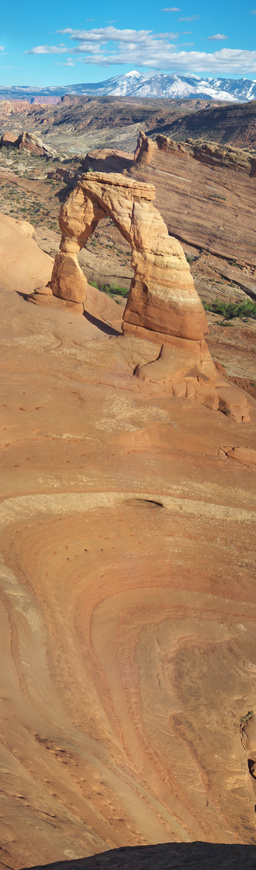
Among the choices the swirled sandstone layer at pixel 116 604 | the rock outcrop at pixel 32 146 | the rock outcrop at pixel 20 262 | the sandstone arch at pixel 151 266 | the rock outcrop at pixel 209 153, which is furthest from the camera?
the rock outcrop at pixel 32 146

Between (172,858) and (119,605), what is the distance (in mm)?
4371

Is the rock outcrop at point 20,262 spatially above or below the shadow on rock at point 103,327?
above

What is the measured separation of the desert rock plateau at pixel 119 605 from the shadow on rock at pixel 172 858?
25 millimetres

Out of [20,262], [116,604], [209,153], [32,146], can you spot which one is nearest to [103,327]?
[20,262]

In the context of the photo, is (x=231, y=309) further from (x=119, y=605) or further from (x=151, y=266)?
(x=119, y=605)

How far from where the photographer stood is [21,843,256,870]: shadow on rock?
381 centimetres

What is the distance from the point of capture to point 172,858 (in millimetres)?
4465

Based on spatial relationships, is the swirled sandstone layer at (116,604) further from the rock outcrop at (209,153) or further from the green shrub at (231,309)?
the rock outcrop at (209,153)

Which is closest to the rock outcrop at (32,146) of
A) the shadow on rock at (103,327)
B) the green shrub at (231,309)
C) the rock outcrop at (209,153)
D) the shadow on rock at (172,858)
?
the rock outcrop at (209,153)

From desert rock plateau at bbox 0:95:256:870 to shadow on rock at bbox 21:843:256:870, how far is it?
3 cm

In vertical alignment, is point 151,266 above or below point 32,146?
below

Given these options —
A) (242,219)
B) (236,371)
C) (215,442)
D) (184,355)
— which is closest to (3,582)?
(215,442)

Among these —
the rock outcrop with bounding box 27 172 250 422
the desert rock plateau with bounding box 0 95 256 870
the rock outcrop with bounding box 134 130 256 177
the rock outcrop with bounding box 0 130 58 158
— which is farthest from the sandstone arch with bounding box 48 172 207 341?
the rock outcrop with bounding box 0 130 58 158

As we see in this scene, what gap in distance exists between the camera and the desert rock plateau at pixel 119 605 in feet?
15.9
